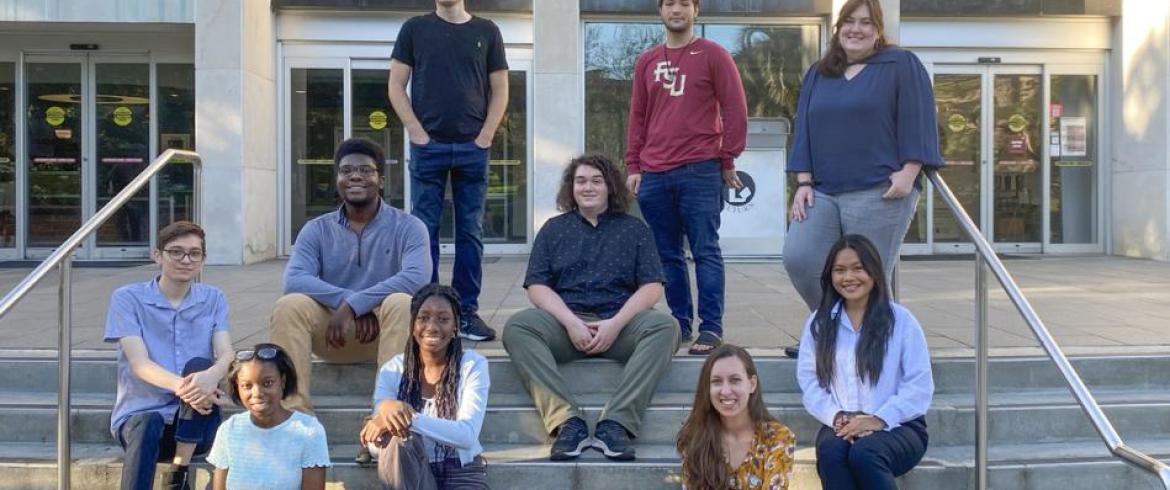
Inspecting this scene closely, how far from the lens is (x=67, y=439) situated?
4078 mm

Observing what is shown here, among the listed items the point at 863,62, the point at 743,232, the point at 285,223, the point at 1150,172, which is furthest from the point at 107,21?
the point at 1150,172

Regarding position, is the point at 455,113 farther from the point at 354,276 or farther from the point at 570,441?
the point at 570,441

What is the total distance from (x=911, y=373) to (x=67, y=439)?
327 cm

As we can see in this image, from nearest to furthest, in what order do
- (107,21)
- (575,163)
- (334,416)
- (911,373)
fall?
(911,373)
(334,416)
(575,163)
(107,21)

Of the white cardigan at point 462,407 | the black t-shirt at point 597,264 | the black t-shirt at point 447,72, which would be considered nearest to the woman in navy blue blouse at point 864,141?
the black t-shirt at point 597,264

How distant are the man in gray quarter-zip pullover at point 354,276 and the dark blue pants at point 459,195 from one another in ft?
1.93

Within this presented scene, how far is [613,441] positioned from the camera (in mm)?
4180

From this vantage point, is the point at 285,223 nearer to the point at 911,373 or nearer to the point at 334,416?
the point at 334,416

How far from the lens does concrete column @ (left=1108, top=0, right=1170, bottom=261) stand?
38.1 feet

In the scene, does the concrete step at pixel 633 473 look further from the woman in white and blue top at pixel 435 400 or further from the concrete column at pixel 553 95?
the concrete column at pixel 553 95

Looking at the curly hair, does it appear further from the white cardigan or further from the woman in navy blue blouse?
the white cardigan

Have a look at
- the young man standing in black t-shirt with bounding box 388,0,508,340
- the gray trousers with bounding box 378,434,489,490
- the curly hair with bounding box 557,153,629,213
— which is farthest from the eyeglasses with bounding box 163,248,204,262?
the curly hair with bounding box 557,153,629,213

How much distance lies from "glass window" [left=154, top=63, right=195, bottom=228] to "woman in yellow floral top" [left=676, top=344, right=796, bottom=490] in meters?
10.4

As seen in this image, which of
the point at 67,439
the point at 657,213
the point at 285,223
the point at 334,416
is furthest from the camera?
the point at 285,223
